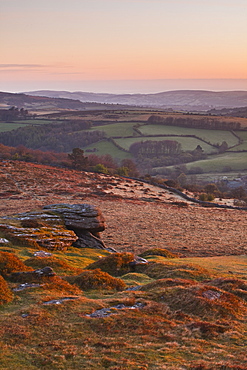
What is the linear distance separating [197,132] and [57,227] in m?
168

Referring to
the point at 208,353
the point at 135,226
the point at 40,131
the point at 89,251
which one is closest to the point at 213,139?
the point at 40,131

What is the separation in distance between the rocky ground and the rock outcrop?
14.0 ft

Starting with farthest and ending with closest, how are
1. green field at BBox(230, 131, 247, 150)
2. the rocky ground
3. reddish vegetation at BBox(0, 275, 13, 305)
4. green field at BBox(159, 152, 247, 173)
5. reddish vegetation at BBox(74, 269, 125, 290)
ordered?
green field at BBox(230, 131, 247, 150) → green field at BBox(159, 152, 247, 173) → the rocky ground → reddish vegetation at BBox(74, 269, 125, 290) → reddish vegetation at BBox(0, 275, 13, 305)

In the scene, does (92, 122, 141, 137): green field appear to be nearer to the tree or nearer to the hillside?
the tree

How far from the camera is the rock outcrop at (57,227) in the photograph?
2253 centimetres

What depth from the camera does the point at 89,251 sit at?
81.3 feet

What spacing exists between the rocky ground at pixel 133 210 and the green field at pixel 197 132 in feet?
335

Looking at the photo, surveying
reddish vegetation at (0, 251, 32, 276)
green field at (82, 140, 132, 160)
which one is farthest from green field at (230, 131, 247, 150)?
reddish vegetation at (0, 251, 32, 276)

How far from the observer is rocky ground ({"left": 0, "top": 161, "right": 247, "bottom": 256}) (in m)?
34.0

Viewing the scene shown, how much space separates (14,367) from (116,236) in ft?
85.2

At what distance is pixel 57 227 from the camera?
83.4ft

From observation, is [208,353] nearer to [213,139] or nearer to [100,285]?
[100,285]

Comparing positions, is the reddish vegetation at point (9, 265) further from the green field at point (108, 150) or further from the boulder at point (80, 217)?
the green field at point (108, 150)

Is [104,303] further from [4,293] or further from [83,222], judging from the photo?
[83,222]
